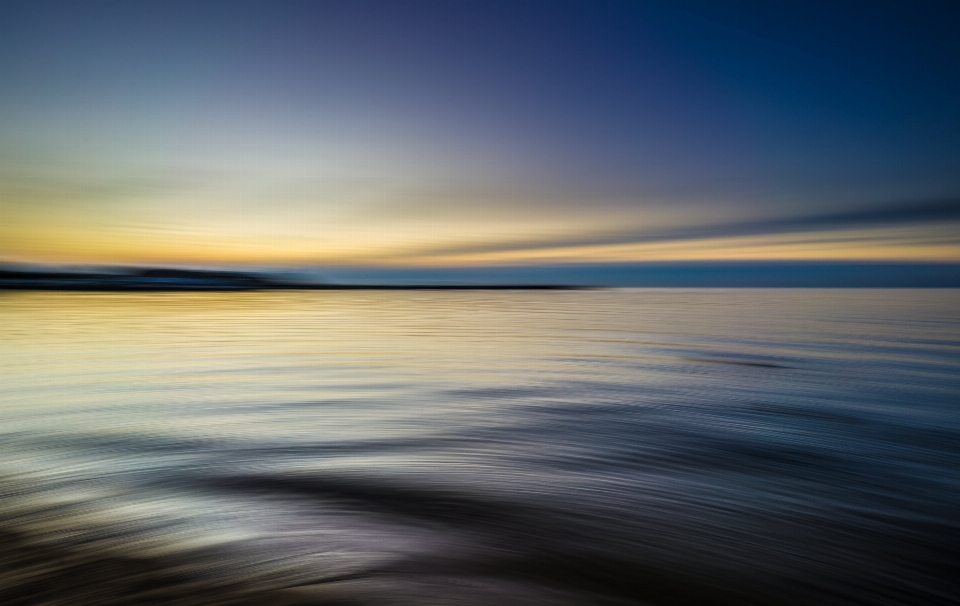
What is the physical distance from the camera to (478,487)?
11.4 ft

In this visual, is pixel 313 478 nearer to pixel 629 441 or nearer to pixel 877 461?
pixel 629 441

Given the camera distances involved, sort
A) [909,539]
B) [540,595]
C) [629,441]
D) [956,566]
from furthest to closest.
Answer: [629,441]
[909,539]
[956,566]
[540,595]

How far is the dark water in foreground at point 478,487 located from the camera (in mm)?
2309

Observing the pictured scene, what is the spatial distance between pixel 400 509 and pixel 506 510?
1.67 feet

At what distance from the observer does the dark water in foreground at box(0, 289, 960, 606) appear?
231 cm

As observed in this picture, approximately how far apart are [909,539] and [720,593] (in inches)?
45.4

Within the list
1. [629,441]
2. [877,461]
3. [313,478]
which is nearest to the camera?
[313,478]

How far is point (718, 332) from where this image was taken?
14906 millimetres

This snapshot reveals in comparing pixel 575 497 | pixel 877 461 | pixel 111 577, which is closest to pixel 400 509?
pixel 575 497

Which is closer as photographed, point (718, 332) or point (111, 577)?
point (111, 577)

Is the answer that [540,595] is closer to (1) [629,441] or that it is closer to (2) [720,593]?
(2) [720,593]

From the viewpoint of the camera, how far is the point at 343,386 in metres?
6.97

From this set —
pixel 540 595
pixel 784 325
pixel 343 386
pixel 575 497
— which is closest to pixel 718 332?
pixel 784 325

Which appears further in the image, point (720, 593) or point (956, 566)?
point (956, 566)
